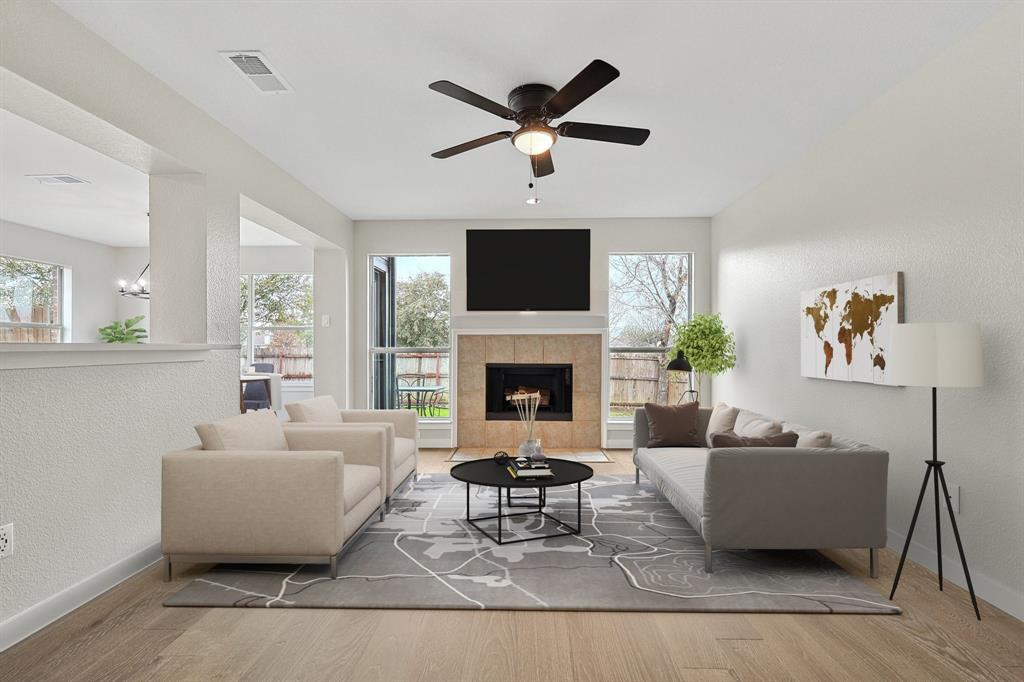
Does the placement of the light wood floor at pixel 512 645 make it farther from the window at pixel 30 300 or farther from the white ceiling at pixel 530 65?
the window at pixel 30 300

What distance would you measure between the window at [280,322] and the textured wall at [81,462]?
17.7ft

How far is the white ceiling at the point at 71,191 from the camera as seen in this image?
4.55 m

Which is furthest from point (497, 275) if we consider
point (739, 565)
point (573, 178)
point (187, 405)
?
point (739, 565)

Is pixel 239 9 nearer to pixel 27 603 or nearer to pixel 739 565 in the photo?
pixel 27 603

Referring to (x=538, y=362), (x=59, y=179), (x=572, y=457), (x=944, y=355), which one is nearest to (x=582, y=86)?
(x=944, y=355)

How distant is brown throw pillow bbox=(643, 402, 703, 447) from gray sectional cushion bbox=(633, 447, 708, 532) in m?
0.10

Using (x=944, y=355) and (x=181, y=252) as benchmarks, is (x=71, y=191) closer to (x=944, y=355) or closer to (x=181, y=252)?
(x=181, y=252)

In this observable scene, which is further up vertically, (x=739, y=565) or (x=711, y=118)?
(x=711, y=118)

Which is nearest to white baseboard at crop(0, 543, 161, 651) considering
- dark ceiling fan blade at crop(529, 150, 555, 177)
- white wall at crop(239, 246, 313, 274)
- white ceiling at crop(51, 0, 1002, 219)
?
white ceiling at crop(51, 0, 1002, 219)

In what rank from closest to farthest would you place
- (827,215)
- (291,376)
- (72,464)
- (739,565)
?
(72,464) → (739,565) → (827,215) → (291,376)

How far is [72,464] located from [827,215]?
15.7 ft

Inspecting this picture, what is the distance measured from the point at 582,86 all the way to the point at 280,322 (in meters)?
7.40

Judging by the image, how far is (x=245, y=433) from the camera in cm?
353

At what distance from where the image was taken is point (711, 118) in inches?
158
